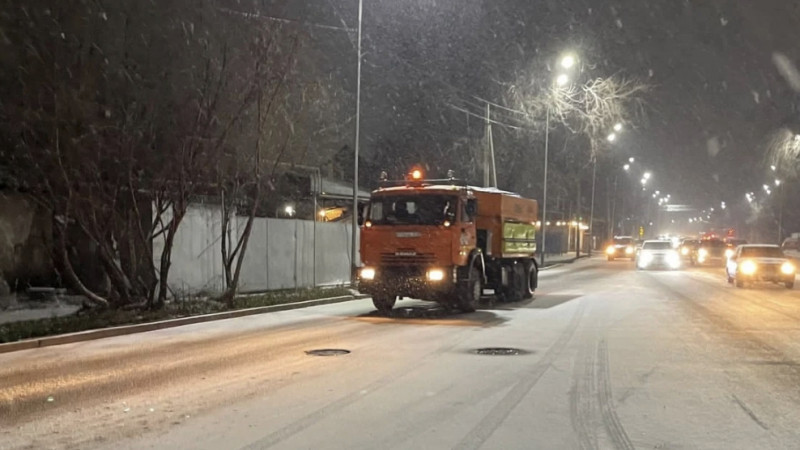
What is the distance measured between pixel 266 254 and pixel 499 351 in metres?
12.9

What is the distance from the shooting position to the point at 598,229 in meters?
104

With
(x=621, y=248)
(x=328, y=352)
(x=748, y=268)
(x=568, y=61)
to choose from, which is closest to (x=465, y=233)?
(x=328, y=352)

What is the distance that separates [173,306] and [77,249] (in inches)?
180

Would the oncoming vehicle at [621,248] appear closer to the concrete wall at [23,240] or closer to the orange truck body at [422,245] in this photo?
the orange truck body at [422,245]

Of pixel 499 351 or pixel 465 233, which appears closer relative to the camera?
pixel 499 351

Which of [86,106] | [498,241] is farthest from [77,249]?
[498,241]

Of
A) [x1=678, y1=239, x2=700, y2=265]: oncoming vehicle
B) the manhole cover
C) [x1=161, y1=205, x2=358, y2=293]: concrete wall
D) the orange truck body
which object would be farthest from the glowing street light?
[x1=678, y1=239, x2=700, y2=265]: oncoming vehicle

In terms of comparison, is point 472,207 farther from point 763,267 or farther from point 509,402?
point 763,267

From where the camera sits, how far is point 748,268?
91.4 ft

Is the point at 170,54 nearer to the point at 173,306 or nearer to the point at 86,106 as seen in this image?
the point at 86,106

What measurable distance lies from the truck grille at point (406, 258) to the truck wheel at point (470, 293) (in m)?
1.20

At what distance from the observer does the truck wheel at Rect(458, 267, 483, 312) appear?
1812 cm

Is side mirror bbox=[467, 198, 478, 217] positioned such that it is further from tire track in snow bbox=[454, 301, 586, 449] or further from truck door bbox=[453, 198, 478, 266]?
tire track in snow bbox=[454, 301, 586, 449]

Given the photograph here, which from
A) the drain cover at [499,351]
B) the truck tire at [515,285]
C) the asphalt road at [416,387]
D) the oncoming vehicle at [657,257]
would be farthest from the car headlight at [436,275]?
the oncoming vehicle at [657,257]
